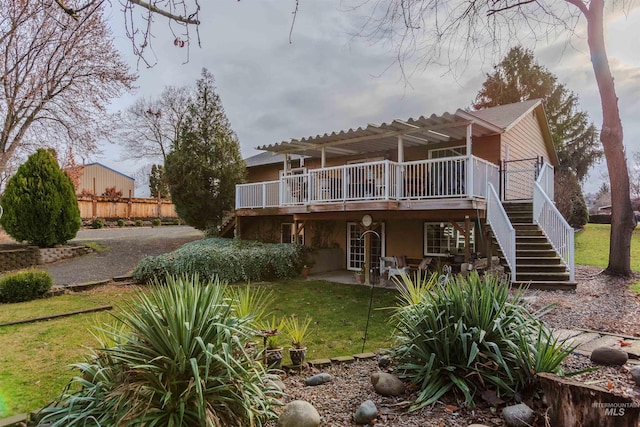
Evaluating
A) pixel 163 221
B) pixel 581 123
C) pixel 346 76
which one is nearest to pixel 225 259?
pixel 346 76

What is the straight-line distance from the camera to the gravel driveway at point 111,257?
1143cm

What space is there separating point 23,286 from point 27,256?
5330 millimetres

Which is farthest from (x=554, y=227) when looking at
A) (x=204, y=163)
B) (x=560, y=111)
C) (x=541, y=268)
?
(x=560, y=111)

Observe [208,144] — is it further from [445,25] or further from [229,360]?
[229,360]

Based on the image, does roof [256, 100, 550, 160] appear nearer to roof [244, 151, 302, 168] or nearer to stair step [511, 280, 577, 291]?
roof [244, 151, 302, 168]

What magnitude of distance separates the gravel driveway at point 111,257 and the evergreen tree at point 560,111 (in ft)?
80.0

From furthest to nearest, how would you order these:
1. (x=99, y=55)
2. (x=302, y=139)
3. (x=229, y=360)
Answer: (x=99, y=55) → (x=302, y=139) → (x=229, y=360)

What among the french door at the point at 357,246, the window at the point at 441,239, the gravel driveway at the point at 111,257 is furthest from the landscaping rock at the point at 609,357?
the gravel driveway at the point at 111,257

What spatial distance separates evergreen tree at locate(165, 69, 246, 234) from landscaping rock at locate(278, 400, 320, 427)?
13.2 meters

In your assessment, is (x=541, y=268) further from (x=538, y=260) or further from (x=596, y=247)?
(x=596, y=247)

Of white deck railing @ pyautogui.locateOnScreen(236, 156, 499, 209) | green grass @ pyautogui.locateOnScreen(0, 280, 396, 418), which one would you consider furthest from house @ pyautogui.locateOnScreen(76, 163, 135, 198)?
green grass @ pyautogui.locateOnScreen(0, 280, 396, 418)

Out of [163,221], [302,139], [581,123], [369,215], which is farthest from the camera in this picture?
[163,221]

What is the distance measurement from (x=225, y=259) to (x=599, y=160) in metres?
27.5

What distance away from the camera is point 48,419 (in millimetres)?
2924
